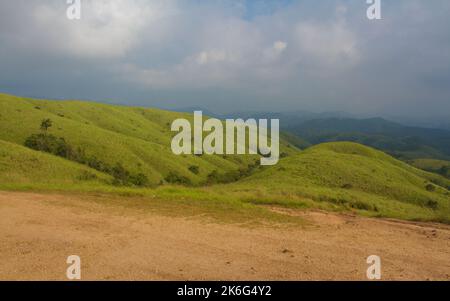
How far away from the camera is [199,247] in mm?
11969

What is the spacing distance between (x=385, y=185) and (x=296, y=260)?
Result: 167ft

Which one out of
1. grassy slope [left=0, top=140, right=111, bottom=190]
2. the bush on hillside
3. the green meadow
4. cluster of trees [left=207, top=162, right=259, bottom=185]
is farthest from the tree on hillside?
cluster of trees [left=207, top=162, right=259, bottom=185]

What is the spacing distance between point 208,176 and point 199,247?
75.5m

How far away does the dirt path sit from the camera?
9805 mm

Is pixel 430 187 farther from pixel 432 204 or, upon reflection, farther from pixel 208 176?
pixel 208 176

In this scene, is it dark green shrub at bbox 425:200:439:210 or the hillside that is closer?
the hillside

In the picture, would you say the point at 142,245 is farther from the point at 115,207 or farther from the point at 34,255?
the point at 115,207

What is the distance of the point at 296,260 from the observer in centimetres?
1092

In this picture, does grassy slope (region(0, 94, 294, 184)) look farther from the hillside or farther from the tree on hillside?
the hillside

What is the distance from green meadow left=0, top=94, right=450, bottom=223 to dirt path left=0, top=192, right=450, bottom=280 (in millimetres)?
3544

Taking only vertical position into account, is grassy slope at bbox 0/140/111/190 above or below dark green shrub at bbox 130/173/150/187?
below

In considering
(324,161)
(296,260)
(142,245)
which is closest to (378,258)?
(296,260)

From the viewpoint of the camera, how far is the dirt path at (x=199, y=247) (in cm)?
980
